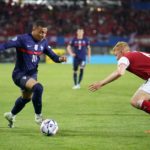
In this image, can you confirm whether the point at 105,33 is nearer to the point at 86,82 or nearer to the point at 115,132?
the point at 86,82

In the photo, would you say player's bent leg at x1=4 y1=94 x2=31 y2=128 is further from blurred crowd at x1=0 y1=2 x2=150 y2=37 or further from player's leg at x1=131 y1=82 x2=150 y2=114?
blurred crowd at x1=0 y1=2 x2=150 y2=37

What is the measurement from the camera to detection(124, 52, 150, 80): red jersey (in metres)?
9.42

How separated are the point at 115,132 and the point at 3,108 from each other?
4761mm

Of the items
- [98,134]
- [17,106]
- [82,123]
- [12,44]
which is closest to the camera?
[98,134]

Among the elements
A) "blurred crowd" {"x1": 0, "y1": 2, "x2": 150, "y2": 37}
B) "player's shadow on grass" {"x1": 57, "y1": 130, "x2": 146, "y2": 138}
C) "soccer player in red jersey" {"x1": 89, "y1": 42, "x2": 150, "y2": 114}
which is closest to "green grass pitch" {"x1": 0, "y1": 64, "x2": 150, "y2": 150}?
"player's shadow on grass" {"x1": 57, "y1": 130, "x2": 146, "y2": 138}

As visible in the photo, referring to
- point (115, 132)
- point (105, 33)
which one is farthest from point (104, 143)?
point (105, 33)

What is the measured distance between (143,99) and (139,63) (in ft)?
2.31

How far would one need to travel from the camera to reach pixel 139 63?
31.2 feet

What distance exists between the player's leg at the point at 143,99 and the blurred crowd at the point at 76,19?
35468 millimetres

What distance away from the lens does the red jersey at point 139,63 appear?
9.42 m

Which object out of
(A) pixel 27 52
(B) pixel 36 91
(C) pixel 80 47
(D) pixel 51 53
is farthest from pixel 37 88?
(C) pixel 80 47

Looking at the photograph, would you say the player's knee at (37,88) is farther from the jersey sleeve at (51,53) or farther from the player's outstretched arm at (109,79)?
the player's outstretched arm at (109,79)

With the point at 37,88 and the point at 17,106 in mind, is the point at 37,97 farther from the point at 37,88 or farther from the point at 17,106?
the point at 17,106

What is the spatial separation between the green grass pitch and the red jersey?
1.22 m
